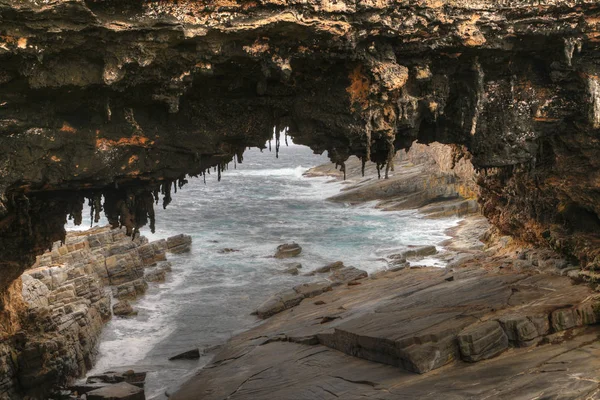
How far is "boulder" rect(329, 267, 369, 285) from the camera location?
26859 millimetres

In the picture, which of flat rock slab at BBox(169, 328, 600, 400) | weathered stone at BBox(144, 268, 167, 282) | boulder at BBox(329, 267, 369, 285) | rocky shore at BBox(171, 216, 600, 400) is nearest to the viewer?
flat rock slab at BBox(169, 328, 600, 400)

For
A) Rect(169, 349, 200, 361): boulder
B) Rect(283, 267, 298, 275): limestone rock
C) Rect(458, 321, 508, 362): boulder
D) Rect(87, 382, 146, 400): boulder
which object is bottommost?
Rect(169, 349, 200, 361): boulder

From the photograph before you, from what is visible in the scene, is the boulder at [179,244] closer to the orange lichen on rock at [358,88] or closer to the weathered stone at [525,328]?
the weathered stone at [525,328]

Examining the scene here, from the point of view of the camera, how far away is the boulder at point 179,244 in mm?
34031

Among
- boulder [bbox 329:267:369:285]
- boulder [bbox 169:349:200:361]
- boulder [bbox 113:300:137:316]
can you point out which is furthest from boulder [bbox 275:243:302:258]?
boulder [bbox 169:349:200:361]

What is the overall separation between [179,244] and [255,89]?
24.5m

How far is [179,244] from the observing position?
114 ft

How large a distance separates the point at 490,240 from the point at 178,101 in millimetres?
22558

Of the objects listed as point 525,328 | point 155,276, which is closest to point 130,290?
point 155,276

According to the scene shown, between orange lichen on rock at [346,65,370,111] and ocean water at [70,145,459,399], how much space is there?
1038 centimetres

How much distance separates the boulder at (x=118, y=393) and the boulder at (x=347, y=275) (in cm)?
1253

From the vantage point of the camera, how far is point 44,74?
9422 millimetres

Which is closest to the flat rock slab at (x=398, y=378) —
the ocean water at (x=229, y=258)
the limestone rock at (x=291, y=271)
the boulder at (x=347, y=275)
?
the ocean water at (x=229, y=258)

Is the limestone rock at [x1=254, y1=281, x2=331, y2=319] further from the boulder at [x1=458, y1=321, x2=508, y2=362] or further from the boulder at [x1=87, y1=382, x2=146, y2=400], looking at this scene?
the boulder at [x1=458, y1=321, x2=508, y2=362]
